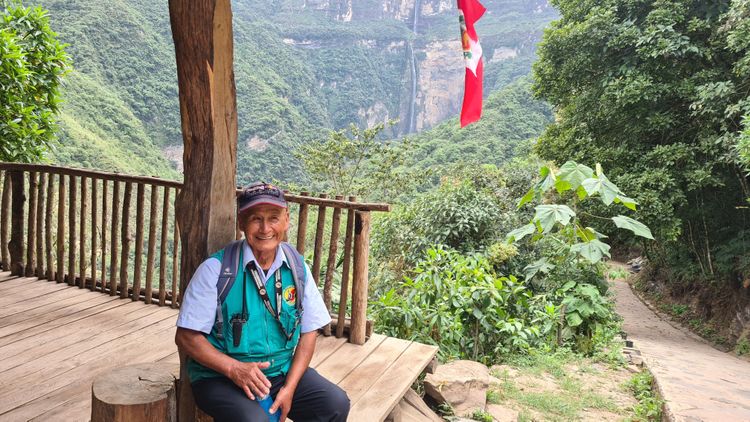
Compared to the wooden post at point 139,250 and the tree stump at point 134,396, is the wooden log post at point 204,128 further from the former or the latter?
the wooden post at point 139,250

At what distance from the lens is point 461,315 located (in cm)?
441

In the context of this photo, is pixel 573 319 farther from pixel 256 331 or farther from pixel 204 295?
pixel 204 295

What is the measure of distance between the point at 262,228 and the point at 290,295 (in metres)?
0.26

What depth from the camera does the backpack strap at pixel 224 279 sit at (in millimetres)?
1801

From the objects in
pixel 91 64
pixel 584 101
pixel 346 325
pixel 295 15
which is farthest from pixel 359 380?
pixel 295 15

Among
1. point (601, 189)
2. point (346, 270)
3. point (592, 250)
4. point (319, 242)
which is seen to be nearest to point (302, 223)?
point (319, 242)

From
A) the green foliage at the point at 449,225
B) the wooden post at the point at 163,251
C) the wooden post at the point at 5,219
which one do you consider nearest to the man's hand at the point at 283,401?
the wooden post at the point at 163,251

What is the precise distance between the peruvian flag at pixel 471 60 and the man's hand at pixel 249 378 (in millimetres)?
1647

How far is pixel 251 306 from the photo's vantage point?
6.04 feet

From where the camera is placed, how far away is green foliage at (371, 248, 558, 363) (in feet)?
13.1

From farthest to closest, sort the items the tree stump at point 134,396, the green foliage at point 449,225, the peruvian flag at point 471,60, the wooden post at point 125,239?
the green foliage at point 449,225, the wooden post at point 125,239, the peruvian flag at point 471,60, the tree stump at point 134,396

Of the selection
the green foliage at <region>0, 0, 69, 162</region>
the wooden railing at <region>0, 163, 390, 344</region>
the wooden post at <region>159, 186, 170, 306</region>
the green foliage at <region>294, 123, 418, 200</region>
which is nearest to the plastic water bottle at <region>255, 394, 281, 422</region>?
the wooden railing at <region>0, 163, 390, 344</region>

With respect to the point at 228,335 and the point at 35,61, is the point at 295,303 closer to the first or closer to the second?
the point at 228,335

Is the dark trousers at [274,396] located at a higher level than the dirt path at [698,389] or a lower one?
higher
